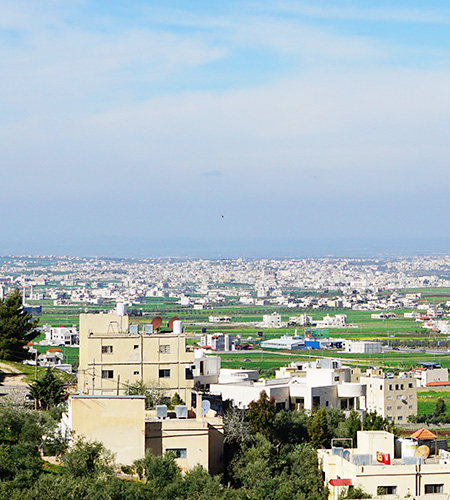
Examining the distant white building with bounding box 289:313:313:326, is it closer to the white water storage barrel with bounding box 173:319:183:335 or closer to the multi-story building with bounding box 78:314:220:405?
the white water storage barrel with bounding box 173:319:183:335

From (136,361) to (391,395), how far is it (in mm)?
17099

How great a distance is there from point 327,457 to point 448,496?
2487 mm

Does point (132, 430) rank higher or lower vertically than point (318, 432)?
higher

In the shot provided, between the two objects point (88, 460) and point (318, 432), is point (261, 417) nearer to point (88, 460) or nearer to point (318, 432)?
point (318, 432)

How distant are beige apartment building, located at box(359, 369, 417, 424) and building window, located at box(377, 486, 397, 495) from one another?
1984cm

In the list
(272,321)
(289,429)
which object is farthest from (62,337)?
(289,429)

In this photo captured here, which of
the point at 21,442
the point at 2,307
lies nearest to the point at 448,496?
the point at 21,442

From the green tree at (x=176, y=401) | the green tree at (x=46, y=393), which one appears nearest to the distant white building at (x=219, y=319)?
the green tree at (x=176, y=401)

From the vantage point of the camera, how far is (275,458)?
20.0 meters

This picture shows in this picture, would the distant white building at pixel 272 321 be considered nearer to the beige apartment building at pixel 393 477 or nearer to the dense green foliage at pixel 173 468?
the dense green foliage at pixel 173 468

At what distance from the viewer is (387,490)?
57.6 ft

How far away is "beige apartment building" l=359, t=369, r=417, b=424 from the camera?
38.4m

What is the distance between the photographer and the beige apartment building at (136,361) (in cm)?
2450

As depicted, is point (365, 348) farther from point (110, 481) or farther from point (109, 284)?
point (109, 284)
